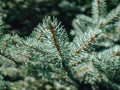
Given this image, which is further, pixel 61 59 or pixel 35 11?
pixel 35 11

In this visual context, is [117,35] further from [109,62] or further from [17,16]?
[17,16]

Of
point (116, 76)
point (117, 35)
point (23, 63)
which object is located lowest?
point (116, 76)

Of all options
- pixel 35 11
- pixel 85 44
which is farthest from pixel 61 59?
pixel 35 11

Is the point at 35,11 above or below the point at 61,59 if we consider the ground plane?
above

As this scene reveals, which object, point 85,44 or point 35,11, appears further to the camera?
point 35,11

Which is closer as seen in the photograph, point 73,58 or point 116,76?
point 73,58

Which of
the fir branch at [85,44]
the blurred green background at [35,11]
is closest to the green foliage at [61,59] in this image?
the fir branch at [85,44]

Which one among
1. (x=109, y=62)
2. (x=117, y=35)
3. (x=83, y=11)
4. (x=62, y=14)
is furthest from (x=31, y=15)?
(x=109, y=62)

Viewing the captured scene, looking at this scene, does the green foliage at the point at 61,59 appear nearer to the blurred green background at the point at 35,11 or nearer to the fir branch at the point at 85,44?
the fir branch at the point at 85,44

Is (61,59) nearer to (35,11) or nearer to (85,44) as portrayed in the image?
(85,44)
